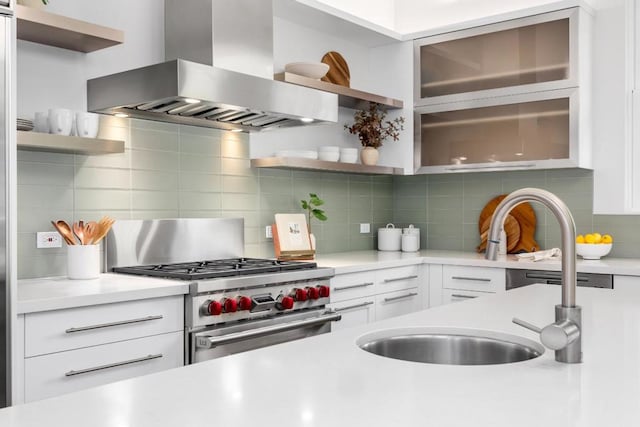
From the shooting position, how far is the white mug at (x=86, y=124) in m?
2.80

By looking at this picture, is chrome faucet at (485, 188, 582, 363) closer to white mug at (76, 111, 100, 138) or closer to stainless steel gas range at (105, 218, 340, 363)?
stainless steel gas range at (105, 218, 340, 363)

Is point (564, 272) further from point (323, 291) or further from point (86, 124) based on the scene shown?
point (86, 124)

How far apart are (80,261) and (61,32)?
3.17 feet

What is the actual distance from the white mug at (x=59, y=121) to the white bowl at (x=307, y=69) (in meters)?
1.48

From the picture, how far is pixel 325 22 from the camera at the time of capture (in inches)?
165

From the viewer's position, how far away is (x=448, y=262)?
4.18 m

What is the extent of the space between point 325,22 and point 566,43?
4.92 ft

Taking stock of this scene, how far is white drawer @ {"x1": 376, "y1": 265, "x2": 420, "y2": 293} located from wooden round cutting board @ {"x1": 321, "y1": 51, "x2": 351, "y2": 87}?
137 cm

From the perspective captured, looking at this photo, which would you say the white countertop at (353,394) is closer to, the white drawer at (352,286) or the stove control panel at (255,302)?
the stove control panel at (255,302)

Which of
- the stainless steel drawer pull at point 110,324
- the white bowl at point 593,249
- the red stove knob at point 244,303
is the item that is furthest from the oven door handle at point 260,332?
the white bowl at point 593,249

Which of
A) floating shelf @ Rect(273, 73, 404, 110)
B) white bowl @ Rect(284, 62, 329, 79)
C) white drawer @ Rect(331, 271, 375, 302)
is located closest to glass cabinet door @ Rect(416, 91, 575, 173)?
floating shelf @ Rect(273, 73, 404, 110)

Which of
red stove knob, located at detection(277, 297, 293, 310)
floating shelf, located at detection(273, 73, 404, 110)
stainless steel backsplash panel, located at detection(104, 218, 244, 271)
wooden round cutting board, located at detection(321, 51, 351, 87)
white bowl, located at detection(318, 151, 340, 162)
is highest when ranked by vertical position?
wooden round cutting board, located at detection(321, 51, 351, 87)

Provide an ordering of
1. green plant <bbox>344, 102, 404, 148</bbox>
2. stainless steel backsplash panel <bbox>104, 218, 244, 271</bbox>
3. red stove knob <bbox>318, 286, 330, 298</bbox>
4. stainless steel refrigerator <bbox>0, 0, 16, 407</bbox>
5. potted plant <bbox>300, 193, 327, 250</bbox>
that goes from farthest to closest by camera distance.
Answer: green plant <bbox>344, 102, 404, 148</bbox>
potted plant <bbox>300, 193, 327, 250</bbox>
red stove knob <bbox>318, 286, 330, 298</bbox>
stainless steel backsplash panel <bbox>104, 218, 244, 271</bbox>
stainless steel refrigerator <bbox>0, 0, 16, 407</bbox>

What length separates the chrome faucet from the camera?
4.44 feet
